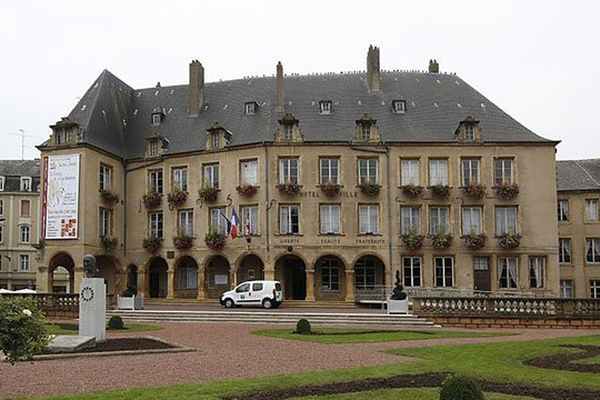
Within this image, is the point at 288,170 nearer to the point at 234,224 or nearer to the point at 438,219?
the point at 234,224

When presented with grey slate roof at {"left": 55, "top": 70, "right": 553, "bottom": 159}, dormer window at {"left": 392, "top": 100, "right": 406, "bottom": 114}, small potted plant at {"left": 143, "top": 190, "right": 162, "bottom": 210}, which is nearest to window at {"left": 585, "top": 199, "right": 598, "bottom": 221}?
grey slate roof at {"left": 55, "top": 70, "right": 553, "bottom": 159}

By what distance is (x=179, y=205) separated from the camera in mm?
42719

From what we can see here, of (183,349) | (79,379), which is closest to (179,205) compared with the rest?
(183,349)

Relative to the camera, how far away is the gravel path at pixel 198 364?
11945mm

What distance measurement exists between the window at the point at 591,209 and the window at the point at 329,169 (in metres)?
19.8

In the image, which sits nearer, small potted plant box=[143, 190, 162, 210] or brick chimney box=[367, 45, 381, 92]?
small potted plant box=[143, 190, 162, 210]

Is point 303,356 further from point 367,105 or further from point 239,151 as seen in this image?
point 367,105

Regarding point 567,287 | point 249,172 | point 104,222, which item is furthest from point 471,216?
point 104,222

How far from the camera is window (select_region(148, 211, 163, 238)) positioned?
43.4m

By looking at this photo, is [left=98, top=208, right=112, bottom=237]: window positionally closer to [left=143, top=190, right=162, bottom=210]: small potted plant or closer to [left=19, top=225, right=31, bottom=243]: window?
[left=143, top=190, right=162, bottom=210]: small potted plant

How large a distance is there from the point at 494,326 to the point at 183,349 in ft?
44.0

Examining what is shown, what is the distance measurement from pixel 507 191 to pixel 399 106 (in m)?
8.24

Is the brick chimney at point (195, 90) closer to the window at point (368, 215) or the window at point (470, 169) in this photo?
the window at point (368, 215)

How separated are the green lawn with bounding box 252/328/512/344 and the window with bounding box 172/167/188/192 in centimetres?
2062
